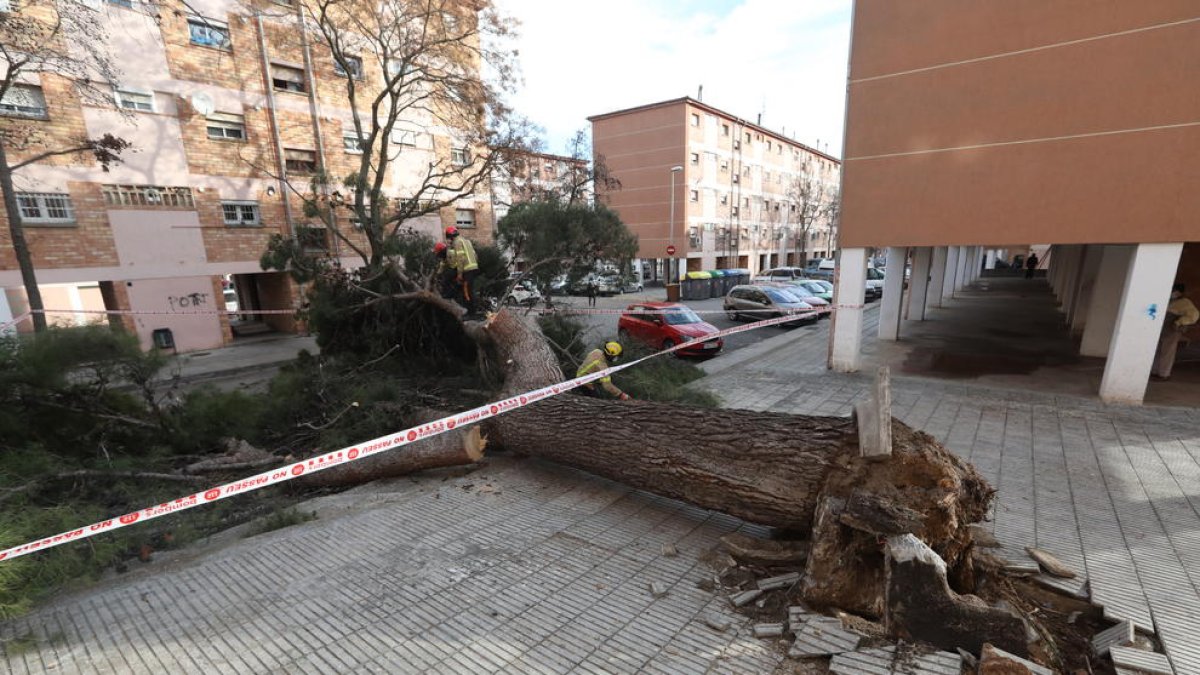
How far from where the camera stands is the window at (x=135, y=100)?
14.0m

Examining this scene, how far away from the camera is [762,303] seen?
16.3 meters

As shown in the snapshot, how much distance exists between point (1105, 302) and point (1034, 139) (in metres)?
4.56

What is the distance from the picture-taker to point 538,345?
6.52 metres

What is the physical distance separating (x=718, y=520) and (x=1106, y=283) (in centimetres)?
1027

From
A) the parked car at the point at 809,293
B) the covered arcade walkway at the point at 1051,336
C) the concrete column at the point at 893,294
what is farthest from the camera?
the parked car at the point at 809,293

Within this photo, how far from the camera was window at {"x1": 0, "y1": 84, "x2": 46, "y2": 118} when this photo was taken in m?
12.2

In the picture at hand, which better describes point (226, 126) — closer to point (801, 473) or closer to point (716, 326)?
point (716, 326)

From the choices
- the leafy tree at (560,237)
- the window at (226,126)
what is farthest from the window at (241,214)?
the leafy tree at (560,237)

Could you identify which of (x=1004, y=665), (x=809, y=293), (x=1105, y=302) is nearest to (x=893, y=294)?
(x=1105, y=302)

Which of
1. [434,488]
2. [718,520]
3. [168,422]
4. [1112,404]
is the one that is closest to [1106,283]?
[1112,404]

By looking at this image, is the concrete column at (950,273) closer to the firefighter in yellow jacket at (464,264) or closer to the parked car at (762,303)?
the parked car at (762,303)

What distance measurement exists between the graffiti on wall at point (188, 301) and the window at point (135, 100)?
553 centimetres

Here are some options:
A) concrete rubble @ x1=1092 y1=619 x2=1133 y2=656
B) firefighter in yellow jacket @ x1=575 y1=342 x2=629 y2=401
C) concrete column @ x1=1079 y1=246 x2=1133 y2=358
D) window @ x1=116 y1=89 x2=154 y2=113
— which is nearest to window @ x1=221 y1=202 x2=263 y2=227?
window @ x1=116 y1=89 x2=154 y2=113

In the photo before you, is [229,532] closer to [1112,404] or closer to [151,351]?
[151,351]
